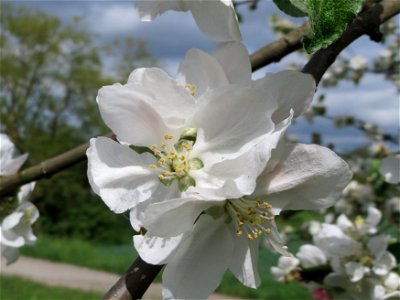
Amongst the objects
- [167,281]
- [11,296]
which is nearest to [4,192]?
[167,281]

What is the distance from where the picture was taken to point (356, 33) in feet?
2.34

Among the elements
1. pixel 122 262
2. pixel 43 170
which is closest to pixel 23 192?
pixel 43 170

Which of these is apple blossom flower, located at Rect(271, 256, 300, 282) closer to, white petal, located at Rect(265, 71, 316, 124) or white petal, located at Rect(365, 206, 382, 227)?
white petal, located at Rect(365, 206, 382, 227)

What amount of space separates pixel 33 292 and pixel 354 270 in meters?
5.14

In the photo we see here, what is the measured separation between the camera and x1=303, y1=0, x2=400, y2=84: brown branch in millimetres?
619

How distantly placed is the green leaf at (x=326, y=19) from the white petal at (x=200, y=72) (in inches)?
3.9

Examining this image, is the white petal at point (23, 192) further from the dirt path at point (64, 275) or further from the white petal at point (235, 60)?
the dirt path at point (64, 275)

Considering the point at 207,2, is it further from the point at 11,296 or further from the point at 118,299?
the point at 11,296

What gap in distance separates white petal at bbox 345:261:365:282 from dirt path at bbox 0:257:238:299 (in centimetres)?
483

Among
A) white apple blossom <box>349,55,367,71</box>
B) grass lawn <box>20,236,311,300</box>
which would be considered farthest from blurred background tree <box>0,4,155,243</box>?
white apple blossom <box>349,55,367,71</box>

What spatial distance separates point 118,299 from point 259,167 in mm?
168

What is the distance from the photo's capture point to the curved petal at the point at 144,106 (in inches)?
20.8

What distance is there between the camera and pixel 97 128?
645 inches

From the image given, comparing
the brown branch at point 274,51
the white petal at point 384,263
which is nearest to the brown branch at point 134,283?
the brown branch at point 274,51
